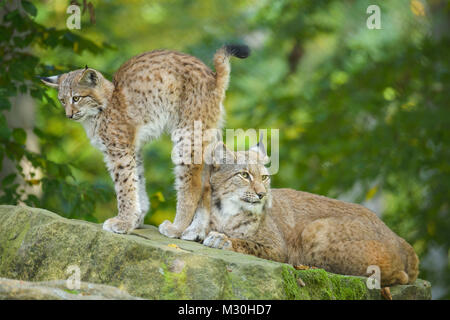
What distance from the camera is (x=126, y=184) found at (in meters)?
5.54

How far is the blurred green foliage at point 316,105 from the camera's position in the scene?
7031 millimetres

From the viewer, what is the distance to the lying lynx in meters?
5.40

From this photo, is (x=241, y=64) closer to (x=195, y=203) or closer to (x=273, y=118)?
(x=273, y=118)

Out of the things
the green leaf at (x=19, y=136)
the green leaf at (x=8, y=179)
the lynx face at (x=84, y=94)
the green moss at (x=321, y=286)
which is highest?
the lynx face at (x=84, y=94)

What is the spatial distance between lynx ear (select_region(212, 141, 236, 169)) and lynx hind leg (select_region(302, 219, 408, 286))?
0.98m

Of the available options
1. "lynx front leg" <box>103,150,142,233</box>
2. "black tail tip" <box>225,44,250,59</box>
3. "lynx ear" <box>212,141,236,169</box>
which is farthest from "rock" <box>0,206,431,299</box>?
"black tail tip" <box>225,44,250,59</box>

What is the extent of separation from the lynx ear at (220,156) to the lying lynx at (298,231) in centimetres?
2

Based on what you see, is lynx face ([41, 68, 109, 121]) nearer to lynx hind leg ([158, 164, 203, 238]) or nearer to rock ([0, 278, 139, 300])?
Result: lynx hind leg ([158, 164, 203, 238])

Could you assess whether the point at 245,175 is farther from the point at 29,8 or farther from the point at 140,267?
the point at 29,8

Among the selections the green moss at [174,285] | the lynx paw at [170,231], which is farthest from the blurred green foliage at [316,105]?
the green moss at [174,285]

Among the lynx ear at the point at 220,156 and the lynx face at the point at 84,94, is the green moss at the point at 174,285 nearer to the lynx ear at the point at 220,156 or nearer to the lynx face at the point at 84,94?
the lynx ear at the point at 220,156

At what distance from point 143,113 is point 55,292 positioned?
7.69 ft

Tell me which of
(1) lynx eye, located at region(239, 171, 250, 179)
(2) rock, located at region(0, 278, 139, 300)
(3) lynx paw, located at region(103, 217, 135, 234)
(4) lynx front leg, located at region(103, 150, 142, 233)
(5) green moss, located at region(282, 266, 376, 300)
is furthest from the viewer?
(1) lynx eye, located at region(239, 171, 250, 179)

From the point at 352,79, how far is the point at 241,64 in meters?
3.48
